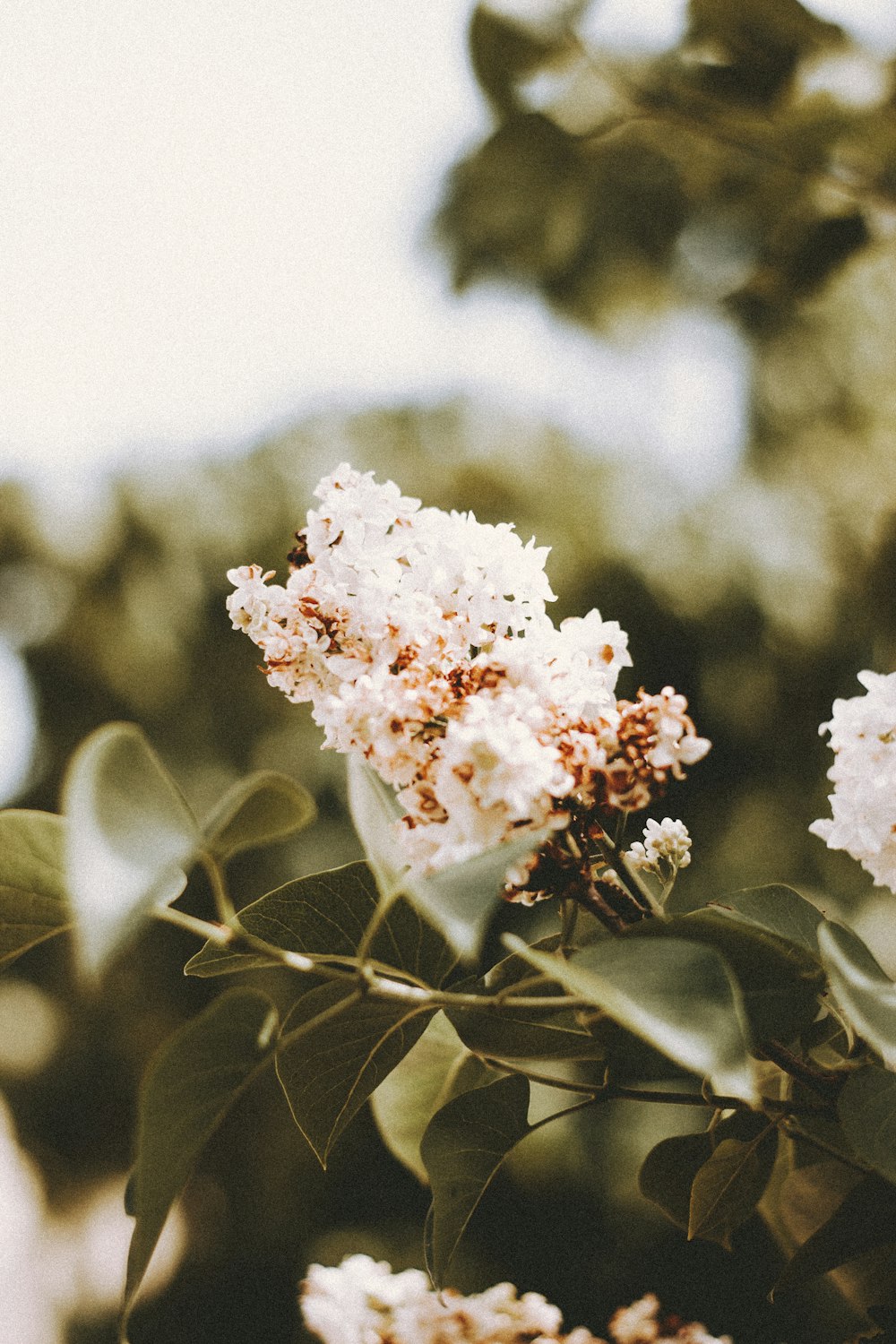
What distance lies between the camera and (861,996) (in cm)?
35

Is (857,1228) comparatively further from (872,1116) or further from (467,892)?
(467,892)

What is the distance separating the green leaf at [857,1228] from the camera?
1.40ft

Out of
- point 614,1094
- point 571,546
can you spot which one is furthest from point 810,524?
point 614,1094

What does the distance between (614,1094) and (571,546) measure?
10.6 feet

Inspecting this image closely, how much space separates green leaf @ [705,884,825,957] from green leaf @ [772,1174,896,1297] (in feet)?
0.32

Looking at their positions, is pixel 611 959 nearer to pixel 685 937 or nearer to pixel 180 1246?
pixel 685 937

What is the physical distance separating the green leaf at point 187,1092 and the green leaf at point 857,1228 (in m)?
0.26

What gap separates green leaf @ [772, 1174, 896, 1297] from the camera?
1.40 feet

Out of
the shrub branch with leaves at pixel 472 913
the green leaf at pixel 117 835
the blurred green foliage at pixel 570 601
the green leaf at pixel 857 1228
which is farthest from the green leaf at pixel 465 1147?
the blurred green foliage at pixel 570 601

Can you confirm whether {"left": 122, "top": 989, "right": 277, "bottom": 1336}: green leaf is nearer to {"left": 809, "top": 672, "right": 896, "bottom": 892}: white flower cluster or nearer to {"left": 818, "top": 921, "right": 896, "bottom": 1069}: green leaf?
{"left": 818, "top": 921, "right": 896, "bottom": 1069}: green leaf

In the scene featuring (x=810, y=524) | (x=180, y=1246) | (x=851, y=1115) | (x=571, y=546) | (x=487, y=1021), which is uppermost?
(x=571, y=546)

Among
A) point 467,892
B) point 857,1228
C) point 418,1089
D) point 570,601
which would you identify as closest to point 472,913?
point 467,892

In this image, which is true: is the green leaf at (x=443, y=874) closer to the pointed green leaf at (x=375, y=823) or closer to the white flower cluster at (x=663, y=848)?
the pointed green leaf at (x=375, y=823)

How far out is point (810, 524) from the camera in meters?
3.39
